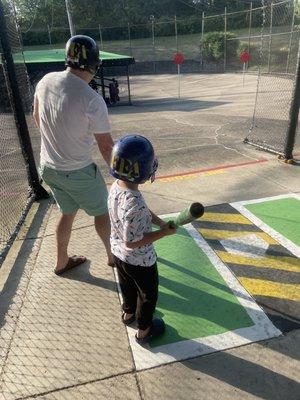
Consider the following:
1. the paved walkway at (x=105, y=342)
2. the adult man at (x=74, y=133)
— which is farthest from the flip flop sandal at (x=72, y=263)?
the adult man at (x=74, y=133)

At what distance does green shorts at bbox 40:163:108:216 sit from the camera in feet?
10.8

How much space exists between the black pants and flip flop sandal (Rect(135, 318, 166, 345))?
0.09 m

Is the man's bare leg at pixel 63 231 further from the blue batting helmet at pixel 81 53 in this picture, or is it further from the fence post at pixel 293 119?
the fence post at pixel 293 119

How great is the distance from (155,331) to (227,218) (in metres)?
2.18

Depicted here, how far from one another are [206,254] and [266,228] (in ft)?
3.02

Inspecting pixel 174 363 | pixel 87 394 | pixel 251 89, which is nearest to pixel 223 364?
pixel 174 363

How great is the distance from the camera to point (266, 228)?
4.41 metres

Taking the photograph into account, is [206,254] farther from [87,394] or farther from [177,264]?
[87,394]

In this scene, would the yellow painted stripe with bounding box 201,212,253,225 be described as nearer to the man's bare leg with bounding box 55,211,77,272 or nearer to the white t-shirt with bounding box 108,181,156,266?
the man's bare leg with bounding box 55,211,77,272

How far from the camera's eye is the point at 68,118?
3020 millimetres

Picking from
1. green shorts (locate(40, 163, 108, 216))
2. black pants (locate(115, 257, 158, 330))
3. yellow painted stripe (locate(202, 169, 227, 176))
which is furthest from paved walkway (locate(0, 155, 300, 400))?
yellow painted stripe (locate(202, 169, 227, 176))

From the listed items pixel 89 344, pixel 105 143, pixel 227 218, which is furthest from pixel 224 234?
pixel 89 344

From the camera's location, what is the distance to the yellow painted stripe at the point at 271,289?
326 cm

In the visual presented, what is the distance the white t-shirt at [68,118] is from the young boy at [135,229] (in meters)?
0.76
